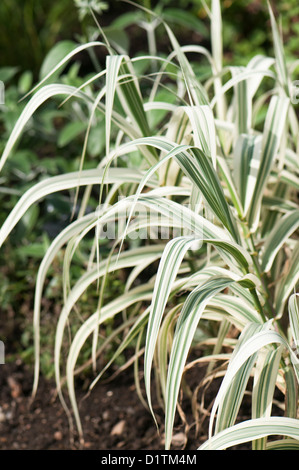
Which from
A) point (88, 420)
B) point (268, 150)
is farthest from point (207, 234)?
point (88, 420)

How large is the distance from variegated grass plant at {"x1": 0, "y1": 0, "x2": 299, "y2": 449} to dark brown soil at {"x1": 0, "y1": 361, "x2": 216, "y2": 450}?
0.23 meters

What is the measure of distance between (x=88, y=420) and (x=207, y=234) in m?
0.73

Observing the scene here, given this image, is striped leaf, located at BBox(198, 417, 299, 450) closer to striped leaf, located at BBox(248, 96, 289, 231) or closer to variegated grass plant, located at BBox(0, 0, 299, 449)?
variegated grass plant, located at BBox(0, 0, 299, 449)

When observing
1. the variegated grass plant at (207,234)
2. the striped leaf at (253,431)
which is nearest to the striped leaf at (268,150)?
the variegated grass plant at (207,234)

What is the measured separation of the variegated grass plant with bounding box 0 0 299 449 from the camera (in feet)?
3.47

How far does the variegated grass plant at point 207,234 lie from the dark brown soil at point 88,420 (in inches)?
9.2

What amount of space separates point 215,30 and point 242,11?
6.67 ft

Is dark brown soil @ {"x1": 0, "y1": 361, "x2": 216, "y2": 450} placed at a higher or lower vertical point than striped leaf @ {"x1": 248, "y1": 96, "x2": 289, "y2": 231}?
lower

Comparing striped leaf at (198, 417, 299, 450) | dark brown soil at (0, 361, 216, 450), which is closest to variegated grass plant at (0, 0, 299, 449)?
striped leaf at (198, 417, 299, 450)

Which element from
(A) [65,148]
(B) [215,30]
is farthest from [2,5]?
(B) [215,30]

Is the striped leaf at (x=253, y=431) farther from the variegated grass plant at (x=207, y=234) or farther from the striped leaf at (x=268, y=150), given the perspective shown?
the striped leaf at (x=268, y=150)

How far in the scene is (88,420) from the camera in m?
1.65

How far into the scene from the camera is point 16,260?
2135 millimetres

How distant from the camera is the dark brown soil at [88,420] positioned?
5.17 ft
